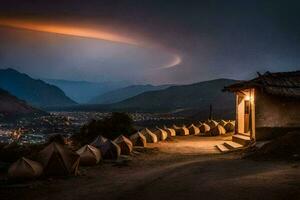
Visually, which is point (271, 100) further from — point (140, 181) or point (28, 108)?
point (28, 108)

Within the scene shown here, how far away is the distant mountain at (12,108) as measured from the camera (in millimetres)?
125713

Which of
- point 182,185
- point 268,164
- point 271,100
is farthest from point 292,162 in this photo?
point 271,100

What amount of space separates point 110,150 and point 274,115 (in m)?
9.06

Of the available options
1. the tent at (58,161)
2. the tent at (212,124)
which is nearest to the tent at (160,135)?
the tent at (212,124)

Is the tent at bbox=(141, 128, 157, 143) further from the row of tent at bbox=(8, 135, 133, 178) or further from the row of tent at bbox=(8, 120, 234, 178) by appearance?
the row of tent at bbox=(8, 135, 133, 178)

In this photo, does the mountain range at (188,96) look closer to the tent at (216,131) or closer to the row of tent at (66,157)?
the tent at (216,131)

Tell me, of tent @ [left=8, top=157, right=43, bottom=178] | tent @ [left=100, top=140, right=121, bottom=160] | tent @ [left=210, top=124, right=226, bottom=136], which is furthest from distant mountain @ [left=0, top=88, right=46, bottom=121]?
tent @ [left=8, top=157, right=43, bottom=178]

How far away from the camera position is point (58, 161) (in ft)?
43.6

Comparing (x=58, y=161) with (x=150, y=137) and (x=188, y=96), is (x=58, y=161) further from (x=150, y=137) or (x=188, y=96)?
(x=188, y=96)

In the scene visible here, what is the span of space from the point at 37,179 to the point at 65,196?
3106 mm

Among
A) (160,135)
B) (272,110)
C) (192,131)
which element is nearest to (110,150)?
(272,110)

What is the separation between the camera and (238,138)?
75.6 ft

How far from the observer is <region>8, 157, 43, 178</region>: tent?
40.9 ft

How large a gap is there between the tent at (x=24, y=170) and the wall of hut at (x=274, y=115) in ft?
39.7
